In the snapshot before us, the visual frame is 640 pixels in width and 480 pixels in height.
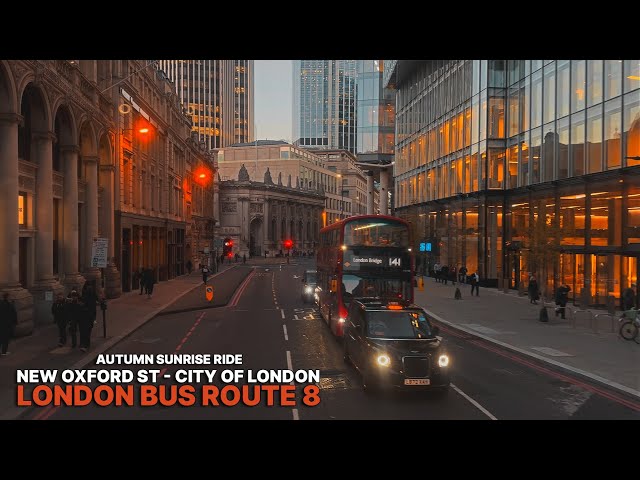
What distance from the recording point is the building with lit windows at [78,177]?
20922mm

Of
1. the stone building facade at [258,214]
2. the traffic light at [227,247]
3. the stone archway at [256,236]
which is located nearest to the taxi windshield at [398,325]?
the traffic light at [227,247]

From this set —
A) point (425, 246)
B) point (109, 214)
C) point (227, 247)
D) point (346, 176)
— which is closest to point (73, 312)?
point (109, 214)

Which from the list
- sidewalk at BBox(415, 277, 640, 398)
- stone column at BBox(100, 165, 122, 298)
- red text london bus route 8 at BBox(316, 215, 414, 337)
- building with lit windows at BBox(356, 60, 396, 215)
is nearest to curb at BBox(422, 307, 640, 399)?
sidewalk at BBox(415, 277, 640, 398)

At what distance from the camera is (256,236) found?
404ft

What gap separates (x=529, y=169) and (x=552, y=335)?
69.3 feet

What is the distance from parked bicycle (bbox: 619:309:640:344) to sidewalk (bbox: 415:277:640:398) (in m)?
0.29

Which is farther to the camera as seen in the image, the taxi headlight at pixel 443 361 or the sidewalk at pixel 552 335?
the sidewalk at pixel 552 335

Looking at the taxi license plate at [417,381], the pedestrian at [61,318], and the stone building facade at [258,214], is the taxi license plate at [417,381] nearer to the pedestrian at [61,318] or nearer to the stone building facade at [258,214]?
the pedestrian at [61,318]

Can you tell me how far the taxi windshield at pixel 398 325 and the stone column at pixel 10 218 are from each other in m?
13.2

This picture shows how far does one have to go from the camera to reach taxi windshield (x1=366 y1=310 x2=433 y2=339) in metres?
14.1

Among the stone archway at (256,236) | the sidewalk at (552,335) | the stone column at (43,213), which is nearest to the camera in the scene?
the sidewalk at (552,335)

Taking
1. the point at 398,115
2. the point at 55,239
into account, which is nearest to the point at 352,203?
the point at 398,115

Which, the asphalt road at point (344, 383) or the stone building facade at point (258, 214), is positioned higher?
the stone building facade at point (258, 214)

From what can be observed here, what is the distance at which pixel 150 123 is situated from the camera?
4469cm
